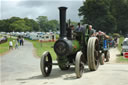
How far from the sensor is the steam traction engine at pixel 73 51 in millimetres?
9945

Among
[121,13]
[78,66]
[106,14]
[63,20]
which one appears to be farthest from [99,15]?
[78,66]

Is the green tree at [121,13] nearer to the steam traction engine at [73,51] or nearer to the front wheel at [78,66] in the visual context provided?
the steam traction engine at [73,51]

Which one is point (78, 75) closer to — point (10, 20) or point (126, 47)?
point (126, 47)

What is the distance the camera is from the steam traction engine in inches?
392

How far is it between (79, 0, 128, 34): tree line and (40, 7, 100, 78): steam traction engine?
185ft

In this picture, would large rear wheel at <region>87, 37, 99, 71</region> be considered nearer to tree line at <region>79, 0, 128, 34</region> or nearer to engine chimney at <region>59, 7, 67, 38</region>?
engine chimney at <region>59, 7, 67, 38</region>

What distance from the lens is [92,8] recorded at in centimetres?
7112

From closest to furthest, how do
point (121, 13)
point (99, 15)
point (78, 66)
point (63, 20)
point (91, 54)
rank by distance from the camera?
point (78, 66) → point (63, 20) → point (91, 54) → point (99, 15) → point (121, 13)

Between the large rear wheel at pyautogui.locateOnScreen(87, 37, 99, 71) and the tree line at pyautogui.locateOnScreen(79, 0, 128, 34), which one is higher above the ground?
the tree line at pyautogui.locateOnScreen(79, 0, 128, 34)

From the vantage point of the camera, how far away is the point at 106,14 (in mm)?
70438

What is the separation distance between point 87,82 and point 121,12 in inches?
2674

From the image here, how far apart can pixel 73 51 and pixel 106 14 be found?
203 ft

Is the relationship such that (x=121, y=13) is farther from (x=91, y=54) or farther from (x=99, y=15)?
(x=91, y=54)

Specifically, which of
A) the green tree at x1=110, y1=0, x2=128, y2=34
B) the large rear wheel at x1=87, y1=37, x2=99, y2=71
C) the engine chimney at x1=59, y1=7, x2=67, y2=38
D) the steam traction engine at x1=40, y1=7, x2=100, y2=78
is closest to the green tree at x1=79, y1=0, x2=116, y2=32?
the green tree at x1=110, y1=0, x2=128, y2=34
